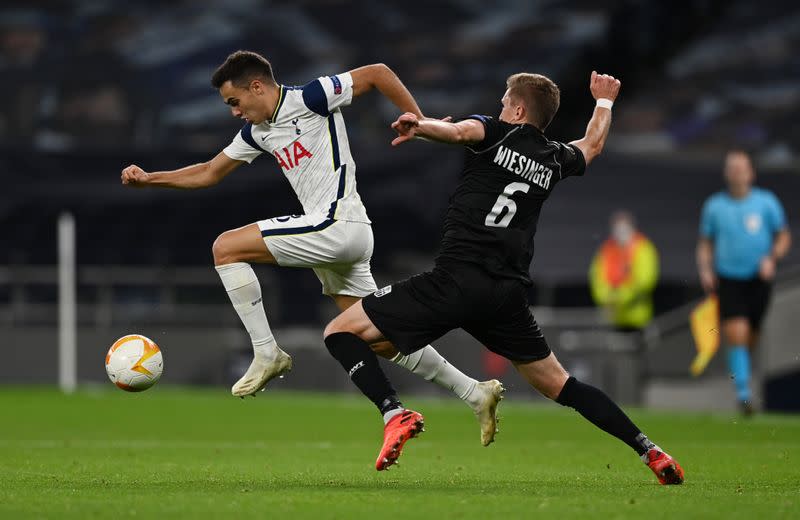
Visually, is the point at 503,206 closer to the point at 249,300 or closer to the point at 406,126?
the point at 406,126

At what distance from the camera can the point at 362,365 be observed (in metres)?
7.10

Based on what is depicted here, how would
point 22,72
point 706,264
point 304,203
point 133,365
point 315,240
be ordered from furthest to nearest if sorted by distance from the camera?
point 22,72, point 706,264, point 133,365, point 304,203, point 315,240

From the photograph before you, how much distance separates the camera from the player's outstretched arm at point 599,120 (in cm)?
753

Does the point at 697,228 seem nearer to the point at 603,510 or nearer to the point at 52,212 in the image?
the point at 52,212

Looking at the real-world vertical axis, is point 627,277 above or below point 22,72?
below

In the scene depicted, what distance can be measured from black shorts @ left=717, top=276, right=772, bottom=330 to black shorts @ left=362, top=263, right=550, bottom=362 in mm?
6488

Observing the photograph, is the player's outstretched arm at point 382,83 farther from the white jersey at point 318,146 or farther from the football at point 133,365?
the football at point 133,365

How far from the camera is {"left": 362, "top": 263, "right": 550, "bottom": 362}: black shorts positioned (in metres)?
6.96

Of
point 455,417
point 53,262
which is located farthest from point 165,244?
point 455,417

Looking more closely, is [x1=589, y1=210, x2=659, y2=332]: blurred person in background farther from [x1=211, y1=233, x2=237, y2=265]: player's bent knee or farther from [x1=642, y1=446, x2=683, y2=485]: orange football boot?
[x1=211, y1=233, x2=237, y2=265]: player's bent knee

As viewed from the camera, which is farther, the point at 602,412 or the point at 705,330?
the point at 705,330

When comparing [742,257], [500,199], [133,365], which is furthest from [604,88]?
[742,257]

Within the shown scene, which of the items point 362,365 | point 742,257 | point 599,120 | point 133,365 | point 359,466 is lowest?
point 359,466

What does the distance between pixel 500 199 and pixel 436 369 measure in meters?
1.33
